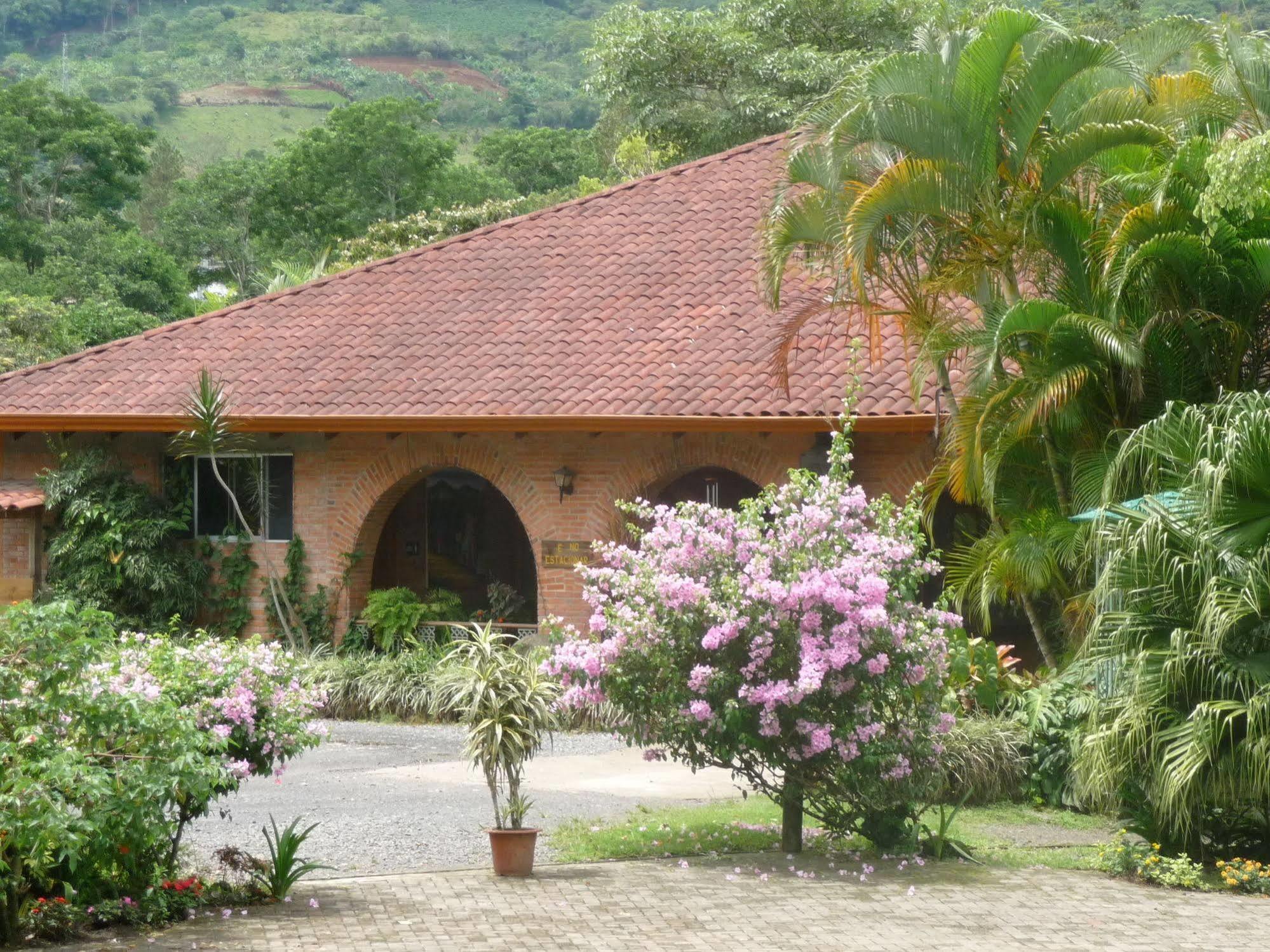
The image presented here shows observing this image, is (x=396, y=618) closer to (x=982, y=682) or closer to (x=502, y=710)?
(x=982, y=682)

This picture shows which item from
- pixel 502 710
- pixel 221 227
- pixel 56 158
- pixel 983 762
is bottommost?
pixel 983 762

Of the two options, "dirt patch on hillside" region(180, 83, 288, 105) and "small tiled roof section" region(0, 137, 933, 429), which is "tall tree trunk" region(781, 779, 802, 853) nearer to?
"small tiled roof section" region(0, 137, 933, 429)

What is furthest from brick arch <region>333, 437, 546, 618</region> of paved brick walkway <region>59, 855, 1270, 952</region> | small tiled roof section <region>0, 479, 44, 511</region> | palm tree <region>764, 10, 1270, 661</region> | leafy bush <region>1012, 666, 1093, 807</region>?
paved brick walkway <region>59, 855, 1270, 952</region>

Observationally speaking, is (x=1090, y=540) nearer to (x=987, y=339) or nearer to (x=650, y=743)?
(x=987, y=339)

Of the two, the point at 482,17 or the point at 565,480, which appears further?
the point at 482,17

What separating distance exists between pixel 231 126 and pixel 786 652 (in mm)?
102801

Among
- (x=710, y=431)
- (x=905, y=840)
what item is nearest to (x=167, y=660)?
(x=905, y=840)

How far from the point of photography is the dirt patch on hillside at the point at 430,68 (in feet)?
384

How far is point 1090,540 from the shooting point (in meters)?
9.84

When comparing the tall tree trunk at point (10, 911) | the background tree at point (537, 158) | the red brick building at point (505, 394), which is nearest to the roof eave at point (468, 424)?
the red brick building at point (505, 394)

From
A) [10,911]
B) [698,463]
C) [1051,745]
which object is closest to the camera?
[10,911]

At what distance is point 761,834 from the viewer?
9.55m

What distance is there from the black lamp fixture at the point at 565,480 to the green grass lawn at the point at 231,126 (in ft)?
286

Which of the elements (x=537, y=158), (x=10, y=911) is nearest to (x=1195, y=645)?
(x=10, y=911)
